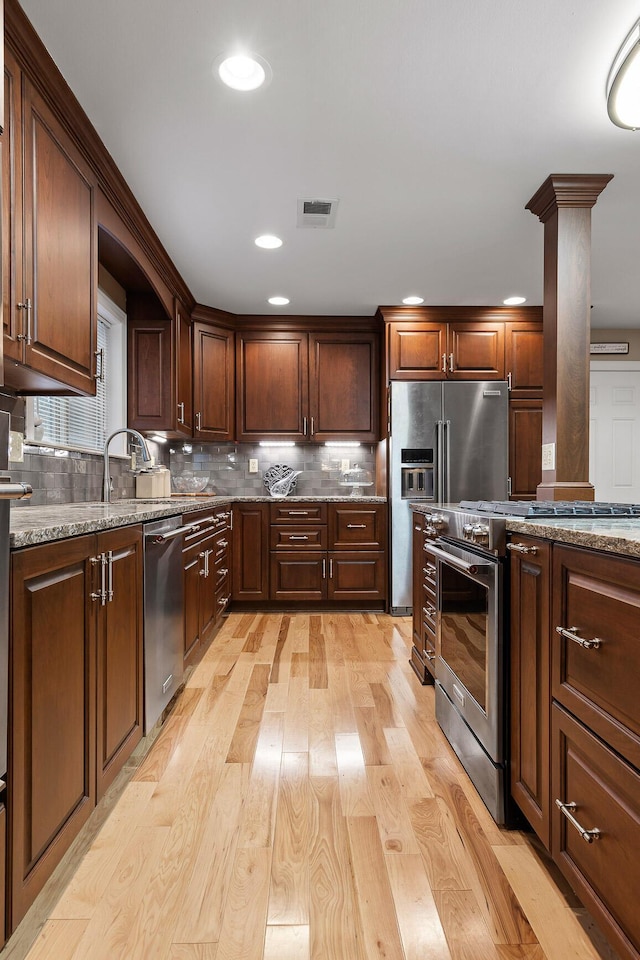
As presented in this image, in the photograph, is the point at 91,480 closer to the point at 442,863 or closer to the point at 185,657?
the point at 185,657

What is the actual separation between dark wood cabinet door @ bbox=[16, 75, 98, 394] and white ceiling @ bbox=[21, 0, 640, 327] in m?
0.22

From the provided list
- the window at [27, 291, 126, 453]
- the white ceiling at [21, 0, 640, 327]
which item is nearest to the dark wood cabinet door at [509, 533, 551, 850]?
the white ceiling at [21, 0, 640, 327]

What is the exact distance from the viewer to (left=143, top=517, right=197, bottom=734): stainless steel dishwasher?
6.63 ft

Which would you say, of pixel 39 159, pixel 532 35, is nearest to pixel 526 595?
pixel 532 35

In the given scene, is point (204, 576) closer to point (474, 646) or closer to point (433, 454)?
point (474, 646)

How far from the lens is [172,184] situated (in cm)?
252

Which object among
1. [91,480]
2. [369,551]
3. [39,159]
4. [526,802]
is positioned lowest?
[526,802]

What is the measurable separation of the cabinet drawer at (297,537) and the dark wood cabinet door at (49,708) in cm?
282

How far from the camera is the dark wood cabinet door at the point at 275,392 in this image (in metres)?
4.59

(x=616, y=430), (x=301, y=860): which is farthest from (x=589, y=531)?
(x=616, y=430)

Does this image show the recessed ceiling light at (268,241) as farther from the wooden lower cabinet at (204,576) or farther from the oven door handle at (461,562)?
the oven door handle at (461,562)

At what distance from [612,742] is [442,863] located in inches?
26.4

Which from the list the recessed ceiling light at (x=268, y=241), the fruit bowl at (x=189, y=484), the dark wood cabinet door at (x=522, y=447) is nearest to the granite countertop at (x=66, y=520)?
the recessed ceiling light at (x=268, y=241)

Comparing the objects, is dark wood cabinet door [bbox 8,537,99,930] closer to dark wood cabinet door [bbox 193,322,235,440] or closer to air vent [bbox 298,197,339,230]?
air vent [bbox 298,197,339,230]
